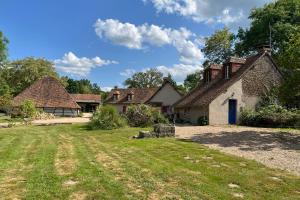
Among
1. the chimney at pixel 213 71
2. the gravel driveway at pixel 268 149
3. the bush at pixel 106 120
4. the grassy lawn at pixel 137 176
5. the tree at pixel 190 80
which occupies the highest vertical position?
the tree at pixel 190 80

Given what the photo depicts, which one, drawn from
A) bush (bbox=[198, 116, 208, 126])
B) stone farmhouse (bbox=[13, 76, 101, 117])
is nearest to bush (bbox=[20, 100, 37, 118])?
stone farmhouse (bbox=[13, 76, 101, 117])

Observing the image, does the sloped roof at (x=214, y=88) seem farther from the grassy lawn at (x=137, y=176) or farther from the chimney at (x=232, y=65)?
the grassy lawn at (x=137, y=176)

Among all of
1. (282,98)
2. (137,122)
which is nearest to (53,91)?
(137,122)

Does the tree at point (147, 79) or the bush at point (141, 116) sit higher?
the tree at point (147, 79)

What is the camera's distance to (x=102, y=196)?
5.33 metres

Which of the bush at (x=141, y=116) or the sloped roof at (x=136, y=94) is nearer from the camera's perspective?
the bush at (x=141, y=116)

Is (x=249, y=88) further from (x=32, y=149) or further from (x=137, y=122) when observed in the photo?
(x=32, y=149)

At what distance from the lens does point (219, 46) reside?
4062cm

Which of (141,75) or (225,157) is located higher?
(141,75)

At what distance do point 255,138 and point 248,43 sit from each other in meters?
23.7

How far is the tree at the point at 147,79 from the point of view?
7506 cm

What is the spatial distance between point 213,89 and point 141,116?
7.31 metres

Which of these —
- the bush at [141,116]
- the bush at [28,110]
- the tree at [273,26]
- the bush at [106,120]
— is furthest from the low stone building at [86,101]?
the bush at [106,120]

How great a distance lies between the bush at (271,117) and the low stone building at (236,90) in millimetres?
865
